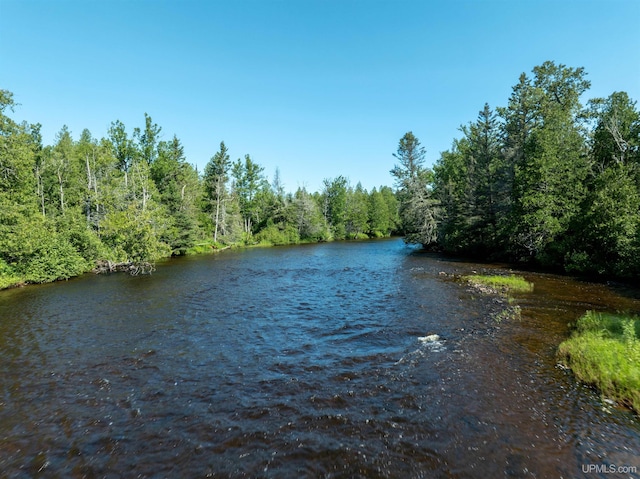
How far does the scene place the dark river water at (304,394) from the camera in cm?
641

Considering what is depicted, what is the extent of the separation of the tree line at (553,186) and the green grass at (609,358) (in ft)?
44.0

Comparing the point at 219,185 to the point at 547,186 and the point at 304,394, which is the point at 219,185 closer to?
the point at 547,186

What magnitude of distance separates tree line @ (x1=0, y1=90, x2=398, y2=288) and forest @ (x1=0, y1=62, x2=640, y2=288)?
6.1 inches

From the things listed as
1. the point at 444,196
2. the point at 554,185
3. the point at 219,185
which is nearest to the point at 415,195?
the point at 444,196

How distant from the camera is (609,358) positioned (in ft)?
30.5

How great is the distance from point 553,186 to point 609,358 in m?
24.2

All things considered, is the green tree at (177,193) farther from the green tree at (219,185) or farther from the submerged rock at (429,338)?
the submerged rock at (429,338)

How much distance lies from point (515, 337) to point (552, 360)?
1.97 meters

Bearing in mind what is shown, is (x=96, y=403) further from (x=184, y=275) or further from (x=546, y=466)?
(x=184, y=275)

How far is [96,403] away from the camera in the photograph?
28.1 feet

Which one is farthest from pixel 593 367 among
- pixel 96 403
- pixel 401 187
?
pixel 401 187

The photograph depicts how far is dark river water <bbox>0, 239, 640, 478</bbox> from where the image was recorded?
Answer: 21.0 feet

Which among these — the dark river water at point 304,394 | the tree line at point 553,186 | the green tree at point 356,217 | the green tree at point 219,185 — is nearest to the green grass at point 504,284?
the dark river water at point 304,394

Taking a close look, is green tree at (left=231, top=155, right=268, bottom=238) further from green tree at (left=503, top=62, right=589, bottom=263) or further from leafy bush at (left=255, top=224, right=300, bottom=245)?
green tree at (left=503, top=62, right=589, bottom=263)
